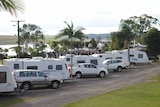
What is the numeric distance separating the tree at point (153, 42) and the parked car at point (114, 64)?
790 inches

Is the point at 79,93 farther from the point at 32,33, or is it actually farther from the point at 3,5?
the point at 32,33

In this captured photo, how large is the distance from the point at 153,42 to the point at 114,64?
21.4 meters

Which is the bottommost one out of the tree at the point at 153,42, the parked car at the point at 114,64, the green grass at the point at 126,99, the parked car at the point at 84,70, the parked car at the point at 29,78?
the green grass at the point at 126,99

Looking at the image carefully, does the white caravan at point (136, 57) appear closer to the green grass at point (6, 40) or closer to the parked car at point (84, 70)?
the parked car at point (84, 70)

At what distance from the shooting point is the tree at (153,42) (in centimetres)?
6278

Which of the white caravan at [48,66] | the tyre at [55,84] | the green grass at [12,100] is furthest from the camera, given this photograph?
the white caravan at [48,66]


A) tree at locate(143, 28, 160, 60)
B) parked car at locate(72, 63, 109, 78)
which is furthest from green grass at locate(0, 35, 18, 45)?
parked car at locate(72, 63, 109, 78)

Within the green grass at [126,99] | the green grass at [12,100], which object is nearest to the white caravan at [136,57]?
the green grass at [126,99]

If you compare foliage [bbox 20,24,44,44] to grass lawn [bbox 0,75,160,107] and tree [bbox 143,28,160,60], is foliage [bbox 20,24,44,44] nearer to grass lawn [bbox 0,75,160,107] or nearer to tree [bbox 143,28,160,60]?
tree [bbox 143,28,160,60]

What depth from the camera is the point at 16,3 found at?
1140 cm

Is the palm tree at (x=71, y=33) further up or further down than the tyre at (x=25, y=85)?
further up

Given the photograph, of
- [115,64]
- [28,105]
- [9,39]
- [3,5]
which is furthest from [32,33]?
[3,5]

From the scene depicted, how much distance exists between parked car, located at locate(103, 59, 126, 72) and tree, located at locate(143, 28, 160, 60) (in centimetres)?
2007

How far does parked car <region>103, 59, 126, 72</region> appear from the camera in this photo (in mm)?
43425
